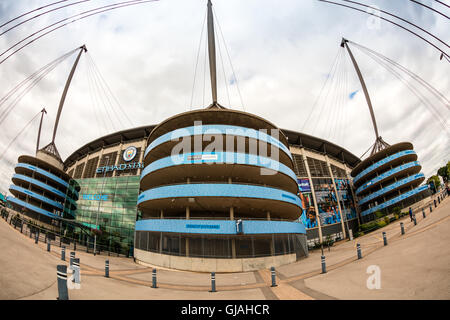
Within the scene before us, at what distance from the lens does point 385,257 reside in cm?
1092

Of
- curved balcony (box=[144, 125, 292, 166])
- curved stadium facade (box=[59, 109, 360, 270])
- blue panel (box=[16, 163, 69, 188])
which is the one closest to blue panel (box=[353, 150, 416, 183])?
curved stadium facade (box=[59, 109, 360, 270])

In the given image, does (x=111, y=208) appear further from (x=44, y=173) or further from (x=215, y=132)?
(x=215, y=132)

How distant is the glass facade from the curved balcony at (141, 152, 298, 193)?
13066 millimetres

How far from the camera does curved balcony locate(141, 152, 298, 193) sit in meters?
20.6

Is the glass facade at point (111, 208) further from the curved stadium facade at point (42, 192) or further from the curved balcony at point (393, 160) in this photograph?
the curved balcony at point (393, 160)

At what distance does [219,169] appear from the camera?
22.2 meters

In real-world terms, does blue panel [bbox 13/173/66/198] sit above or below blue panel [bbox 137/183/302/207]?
above

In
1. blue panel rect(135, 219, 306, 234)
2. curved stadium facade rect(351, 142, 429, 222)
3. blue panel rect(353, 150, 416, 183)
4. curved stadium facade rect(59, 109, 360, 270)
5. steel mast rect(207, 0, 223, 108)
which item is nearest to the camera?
blue panel rect(135, 219, 306, 234)

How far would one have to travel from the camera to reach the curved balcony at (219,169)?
20569 mm

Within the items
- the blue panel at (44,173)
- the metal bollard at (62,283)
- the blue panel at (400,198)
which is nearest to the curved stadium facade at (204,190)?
the blue panel at (44,173)

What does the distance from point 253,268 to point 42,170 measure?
5250cm

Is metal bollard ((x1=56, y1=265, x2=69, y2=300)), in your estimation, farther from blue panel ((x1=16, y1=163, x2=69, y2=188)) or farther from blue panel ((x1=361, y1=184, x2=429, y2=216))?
blue panel ((x1=361, y1=184, x2=429, y2=216))
